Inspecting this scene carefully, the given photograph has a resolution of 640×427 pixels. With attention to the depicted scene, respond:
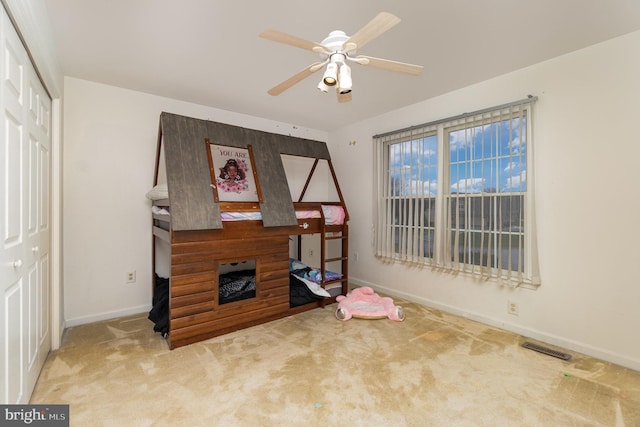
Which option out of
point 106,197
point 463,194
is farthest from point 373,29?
point 106,197

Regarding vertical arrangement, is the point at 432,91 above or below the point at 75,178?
above

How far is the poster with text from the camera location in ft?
12.4

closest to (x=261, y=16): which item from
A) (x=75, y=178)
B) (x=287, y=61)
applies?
(x=287, y=61)

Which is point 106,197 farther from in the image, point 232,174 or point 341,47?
point 341,47

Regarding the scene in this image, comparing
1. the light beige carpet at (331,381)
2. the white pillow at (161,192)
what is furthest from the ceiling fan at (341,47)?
the light beige carpet at (331,381)

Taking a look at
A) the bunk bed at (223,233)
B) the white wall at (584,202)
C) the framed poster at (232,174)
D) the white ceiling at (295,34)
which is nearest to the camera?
the white ceiling at (295,34)

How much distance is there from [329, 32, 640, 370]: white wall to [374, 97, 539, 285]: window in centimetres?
13

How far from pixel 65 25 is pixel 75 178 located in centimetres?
144

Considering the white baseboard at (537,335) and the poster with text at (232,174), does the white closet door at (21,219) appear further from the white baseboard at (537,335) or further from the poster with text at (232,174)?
the white baseboard at (537,335)

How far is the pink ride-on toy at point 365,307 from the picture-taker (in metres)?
3.12

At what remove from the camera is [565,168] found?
2.49 metres

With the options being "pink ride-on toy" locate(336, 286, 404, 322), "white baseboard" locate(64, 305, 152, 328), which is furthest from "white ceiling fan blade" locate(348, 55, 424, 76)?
"white baseboard" locate(64, 305, 152, 328)

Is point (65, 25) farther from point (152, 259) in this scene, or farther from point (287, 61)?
point (152, 259)

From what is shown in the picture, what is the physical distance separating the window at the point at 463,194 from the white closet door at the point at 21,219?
3371 millimetres
